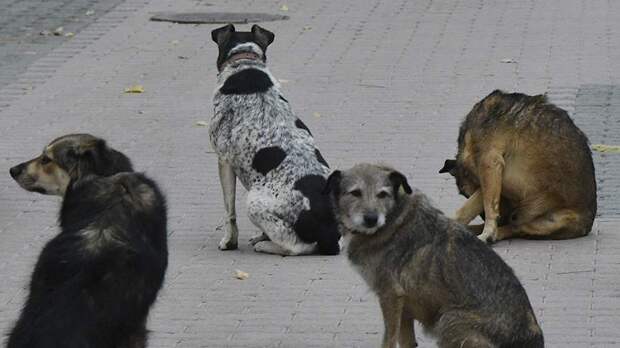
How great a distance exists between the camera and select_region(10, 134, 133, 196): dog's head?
8.00m

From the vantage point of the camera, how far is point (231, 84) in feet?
36.6

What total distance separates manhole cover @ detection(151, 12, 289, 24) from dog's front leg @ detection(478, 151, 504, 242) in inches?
346

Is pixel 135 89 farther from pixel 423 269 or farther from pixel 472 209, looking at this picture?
pixel 423 269

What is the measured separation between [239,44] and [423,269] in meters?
3.88

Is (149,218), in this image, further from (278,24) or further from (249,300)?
(278,24)

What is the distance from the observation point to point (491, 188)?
35.1 ft

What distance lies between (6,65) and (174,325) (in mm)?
8532

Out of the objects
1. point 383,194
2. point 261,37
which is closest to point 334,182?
point 383,194

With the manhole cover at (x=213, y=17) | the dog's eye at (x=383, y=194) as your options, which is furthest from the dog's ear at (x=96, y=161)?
the manhole cover at (x=213, y=17)

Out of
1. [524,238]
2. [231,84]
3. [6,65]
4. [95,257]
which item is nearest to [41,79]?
[6,65]

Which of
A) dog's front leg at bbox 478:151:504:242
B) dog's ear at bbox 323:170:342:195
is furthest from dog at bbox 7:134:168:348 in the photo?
dog's front leg at bbox 478:151:504:242

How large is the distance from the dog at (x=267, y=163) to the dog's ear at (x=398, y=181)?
2.44 metres

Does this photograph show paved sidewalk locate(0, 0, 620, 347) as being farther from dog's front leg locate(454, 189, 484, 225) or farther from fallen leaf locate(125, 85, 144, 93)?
Answer: dog's front leg locate(454, 189, 484, 225)

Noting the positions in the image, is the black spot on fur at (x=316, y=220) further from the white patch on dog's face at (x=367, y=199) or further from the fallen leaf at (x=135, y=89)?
the fallen leaf at (x=135, y=89)
